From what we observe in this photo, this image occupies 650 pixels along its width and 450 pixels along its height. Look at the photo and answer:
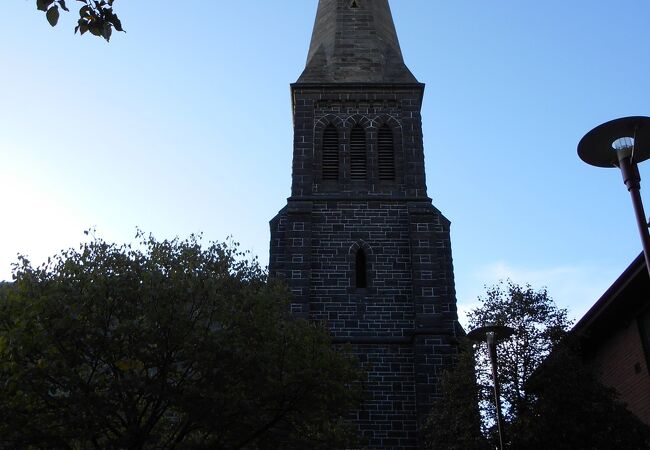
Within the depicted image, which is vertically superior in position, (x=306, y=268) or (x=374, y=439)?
(x=306, y=268)

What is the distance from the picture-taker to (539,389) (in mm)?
15102

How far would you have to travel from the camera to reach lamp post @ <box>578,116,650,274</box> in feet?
24.4

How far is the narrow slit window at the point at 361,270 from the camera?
2283 cm

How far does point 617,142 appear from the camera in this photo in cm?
766

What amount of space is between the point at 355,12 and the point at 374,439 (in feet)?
55.9

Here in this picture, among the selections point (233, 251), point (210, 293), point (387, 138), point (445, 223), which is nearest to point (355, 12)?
point (387, 138)

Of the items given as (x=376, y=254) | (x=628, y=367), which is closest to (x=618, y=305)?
(x=628, y=367)

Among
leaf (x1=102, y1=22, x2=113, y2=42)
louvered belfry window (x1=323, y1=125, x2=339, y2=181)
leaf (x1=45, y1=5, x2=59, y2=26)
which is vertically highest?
louvered belfry window (x1=323, y1=125, x2=339, y2=181)

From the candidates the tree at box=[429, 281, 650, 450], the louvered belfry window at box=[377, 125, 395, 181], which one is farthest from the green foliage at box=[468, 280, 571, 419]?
the louvered belfry window at box=[377, 125, 395, 181]

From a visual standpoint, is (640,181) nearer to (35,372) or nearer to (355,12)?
(35,372)

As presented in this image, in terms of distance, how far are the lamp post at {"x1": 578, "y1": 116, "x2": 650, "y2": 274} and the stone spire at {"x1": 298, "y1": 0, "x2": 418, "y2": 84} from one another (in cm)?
1929

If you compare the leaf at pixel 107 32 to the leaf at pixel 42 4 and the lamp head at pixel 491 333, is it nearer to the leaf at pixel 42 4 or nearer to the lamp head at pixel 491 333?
the leaf at pixel 42 4

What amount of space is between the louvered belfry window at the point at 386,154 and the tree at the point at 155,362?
424 inches

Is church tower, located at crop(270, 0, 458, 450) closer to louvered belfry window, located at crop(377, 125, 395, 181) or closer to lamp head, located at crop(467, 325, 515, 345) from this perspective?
louvered belfry window, located at crop(377, 125, 395, 181)
